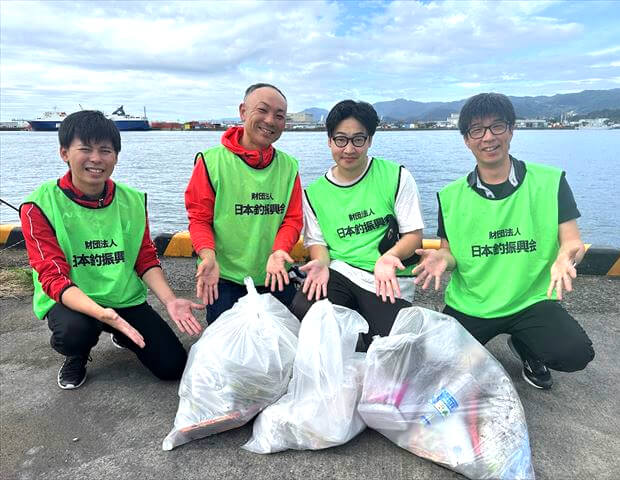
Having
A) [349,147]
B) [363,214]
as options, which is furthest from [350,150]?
[363,214]

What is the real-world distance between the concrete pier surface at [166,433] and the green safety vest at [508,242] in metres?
0.49

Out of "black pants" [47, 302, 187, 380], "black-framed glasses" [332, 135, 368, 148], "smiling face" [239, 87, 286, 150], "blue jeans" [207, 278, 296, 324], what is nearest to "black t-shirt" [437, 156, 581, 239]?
"black-framed glasses" [332, 135, 368, 148]

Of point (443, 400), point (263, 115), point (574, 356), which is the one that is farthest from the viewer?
point (263, 115)

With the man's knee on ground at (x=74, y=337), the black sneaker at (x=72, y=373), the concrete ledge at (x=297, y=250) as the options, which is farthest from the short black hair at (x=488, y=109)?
the black sneaker at (x=72, y=373)

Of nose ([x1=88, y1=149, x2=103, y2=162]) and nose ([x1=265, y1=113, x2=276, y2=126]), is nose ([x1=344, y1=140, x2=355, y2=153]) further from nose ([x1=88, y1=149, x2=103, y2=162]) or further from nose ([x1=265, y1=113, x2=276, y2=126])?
nose ([x1=88, y1=149, x2=103, y2=162])

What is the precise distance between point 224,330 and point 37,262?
3.51ft

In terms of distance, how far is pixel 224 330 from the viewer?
2.07 m

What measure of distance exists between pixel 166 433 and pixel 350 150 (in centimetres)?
176

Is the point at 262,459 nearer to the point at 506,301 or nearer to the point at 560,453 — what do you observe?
the point at 560,453

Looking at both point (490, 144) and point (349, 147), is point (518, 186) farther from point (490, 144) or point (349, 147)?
point (349, 147)

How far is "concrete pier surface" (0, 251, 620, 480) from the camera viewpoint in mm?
1757

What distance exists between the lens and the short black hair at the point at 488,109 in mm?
2305

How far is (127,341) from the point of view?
8.60 ft

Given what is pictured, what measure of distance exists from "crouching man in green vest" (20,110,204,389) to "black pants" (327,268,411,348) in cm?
84
